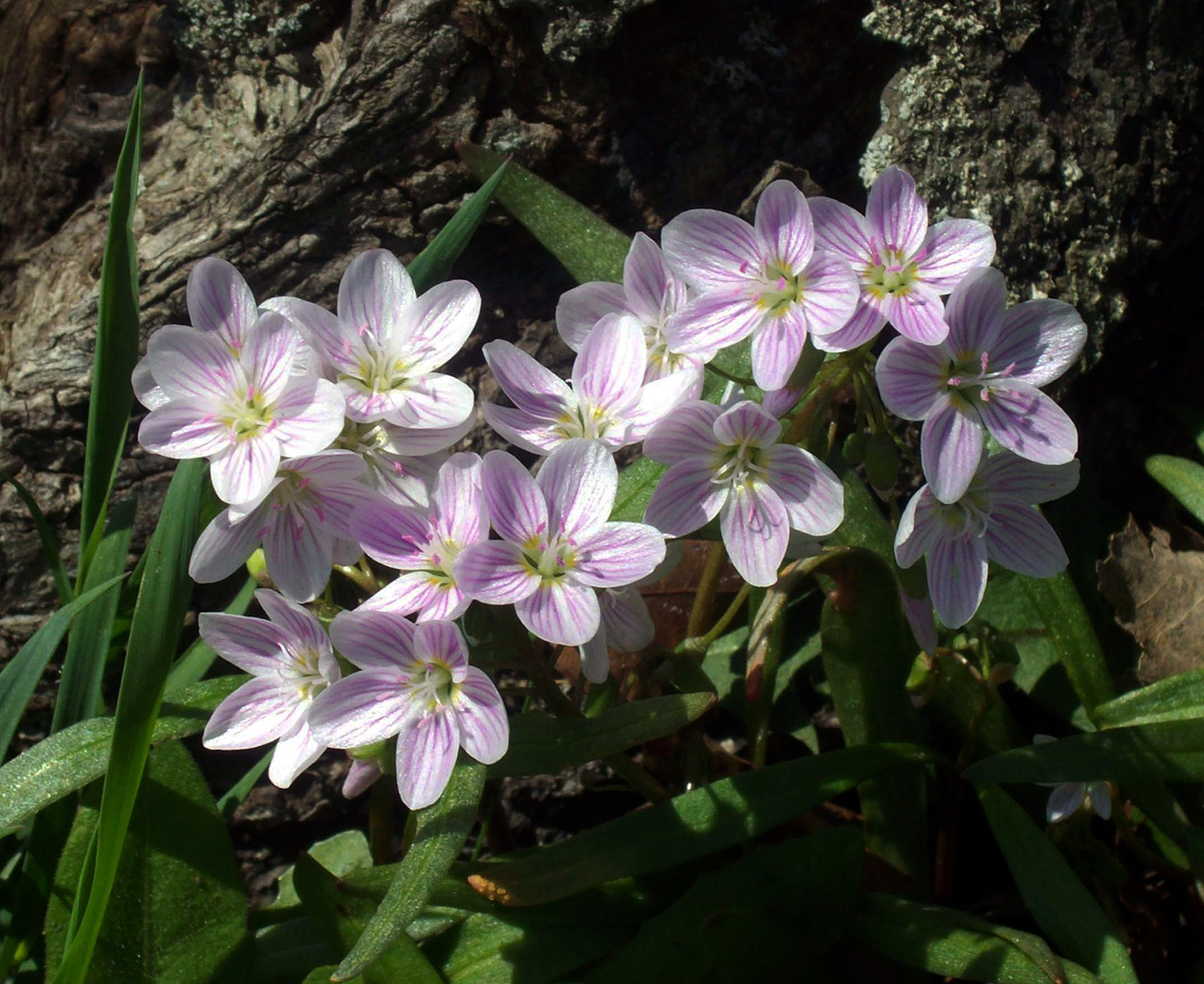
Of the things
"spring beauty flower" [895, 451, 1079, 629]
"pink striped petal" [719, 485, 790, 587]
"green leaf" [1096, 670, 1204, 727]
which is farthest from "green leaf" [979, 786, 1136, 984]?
"pink striped petal" [719, 485, 790, 587]

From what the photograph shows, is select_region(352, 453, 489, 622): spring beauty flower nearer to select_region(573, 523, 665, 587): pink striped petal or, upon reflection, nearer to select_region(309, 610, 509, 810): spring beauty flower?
select_region(309, 610, 509, 810): spring beauty flower

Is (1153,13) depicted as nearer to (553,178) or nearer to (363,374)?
(553,178)

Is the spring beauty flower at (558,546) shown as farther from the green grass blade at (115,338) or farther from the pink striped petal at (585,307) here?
the green grass blade at (115,338)

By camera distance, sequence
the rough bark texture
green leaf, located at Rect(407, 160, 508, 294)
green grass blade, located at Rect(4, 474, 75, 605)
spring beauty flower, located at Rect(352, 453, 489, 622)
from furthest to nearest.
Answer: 1. the rough bark texture
2. green grass blade, located at Rect(4, 474, 75, 605)
3. green leaf, located at Rect(407, 160, 508, 294)
4. spring beauty flower, located at Rect(352, 453, 489, 622)

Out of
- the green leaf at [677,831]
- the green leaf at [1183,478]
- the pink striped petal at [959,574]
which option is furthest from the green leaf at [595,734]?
the green leaf at [1183,478]

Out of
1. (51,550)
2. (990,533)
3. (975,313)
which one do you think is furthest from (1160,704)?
(51,550)

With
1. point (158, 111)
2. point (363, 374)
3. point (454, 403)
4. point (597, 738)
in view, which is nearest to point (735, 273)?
point (454, 403)

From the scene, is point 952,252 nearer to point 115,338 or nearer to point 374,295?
point 374,295
